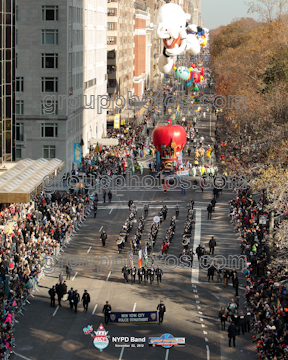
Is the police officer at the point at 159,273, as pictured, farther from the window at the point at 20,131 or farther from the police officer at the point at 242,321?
Answer: the window at the point at 20,131

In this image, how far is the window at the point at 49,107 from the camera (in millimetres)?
66062

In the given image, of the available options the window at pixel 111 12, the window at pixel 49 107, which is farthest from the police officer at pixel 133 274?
the window at pixel 111 12

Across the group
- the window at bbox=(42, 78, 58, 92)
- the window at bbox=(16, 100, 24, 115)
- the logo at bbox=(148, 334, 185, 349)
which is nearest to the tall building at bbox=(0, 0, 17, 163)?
the window at bbox=(16, 100, 24, 115)

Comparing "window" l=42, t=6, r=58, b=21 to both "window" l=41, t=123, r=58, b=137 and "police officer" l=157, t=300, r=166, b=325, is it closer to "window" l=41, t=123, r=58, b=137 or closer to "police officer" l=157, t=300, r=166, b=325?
"window" l=41, t=123, r=58, b=137

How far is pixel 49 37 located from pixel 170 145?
1553 centimetres

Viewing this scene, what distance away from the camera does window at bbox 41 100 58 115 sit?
2601 inches

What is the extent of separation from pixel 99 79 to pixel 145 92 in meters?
54.7

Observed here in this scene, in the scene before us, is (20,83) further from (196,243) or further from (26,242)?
(26,242)

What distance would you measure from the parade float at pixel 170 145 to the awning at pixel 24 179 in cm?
1530

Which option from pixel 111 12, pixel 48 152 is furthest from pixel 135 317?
pixel 111 12

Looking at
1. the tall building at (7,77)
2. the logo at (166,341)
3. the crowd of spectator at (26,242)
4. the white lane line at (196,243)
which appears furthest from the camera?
the tall building at (7,77)

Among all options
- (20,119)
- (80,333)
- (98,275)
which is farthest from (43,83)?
(80,333)

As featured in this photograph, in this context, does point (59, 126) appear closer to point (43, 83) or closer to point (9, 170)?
point (43, 83)

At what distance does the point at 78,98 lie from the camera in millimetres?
74000
